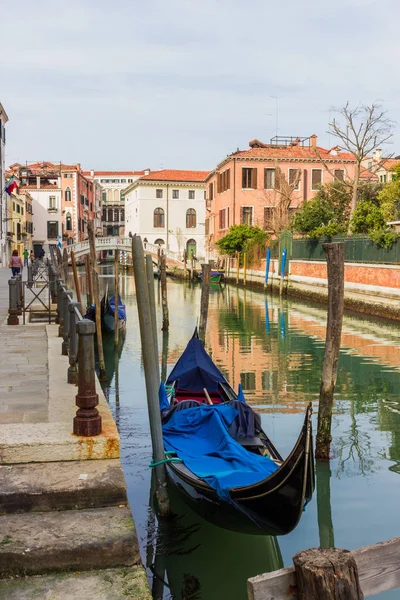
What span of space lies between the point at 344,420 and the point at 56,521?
497 cm

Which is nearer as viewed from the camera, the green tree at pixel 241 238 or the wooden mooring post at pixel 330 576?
the wooden mooring post at pixel 330 576

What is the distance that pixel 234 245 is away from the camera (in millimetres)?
32688

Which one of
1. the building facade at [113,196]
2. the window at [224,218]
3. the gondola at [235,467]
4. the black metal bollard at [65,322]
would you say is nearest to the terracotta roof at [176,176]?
the window at [224,218]

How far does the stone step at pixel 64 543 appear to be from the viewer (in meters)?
2.99

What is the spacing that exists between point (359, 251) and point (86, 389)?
1676 centimetres

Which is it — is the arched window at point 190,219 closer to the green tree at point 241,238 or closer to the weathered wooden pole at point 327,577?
the green tree at point 241,238

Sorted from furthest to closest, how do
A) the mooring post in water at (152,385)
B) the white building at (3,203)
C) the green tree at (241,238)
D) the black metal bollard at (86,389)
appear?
the white building at (3,203)
the green tree at (241,238)
the mooring post in water at (152,385)
the black metal bollard at (86,389)

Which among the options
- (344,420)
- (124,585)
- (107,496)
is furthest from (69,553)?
(344,420)

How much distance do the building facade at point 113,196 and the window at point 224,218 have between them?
4609cm

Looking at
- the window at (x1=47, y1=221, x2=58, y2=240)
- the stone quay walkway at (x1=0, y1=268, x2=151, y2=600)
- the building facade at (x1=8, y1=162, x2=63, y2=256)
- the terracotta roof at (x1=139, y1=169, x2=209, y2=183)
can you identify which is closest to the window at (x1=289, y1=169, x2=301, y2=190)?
the terracotta roof at (x1=139, y1=169, x2=209, y2=183)

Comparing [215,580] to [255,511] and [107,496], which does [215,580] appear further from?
[107,496]

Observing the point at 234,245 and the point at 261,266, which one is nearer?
the point at 261,266

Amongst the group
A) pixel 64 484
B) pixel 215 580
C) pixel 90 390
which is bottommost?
pixel 215 580

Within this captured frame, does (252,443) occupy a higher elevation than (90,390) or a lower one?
lower
